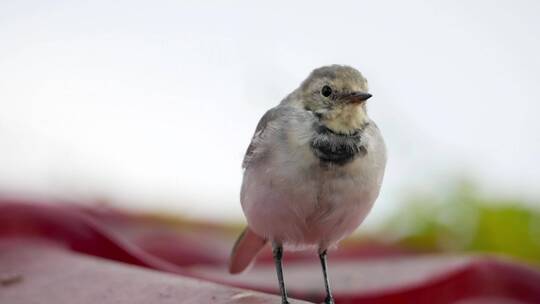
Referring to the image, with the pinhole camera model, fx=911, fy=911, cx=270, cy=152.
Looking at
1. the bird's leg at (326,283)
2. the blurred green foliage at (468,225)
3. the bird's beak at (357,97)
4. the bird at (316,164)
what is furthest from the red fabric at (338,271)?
the blurred green foliage at (468,225)

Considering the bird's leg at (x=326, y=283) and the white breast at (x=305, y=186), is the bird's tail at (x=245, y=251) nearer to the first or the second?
the bird's leg at (x=326, y=283)

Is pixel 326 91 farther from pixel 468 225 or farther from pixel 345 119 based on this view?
pixel 468 225

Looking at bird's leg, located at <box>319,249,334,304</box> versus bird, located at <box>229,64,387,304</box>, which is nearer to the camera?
bird, located at <box>229,64,387,304</box>

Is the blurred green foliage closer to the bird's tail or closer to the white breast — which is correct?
the bird's tail

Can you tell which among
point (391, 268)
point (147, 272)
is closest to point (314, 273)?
point (391, 268)

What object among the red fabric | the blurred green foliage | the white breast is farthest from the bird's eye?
the blurred green foliage

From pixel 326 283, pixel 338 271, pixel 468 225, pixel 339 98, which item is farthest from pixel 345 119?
pixel 468 225

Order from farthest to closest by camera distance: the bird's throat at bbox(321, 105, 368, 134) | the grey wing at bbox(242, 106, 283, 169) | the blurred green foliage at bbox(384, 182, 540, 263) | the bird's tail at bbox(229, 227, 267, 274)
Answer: the blurred green foliage at bbox(384, 182, 540, 263) → the bird's tail at bbox(229, 227, 267, 274) → the grey wing at bbox(242, 106, 283, 169) → the bird's throat at bbox(321, 105, 368, 134)
